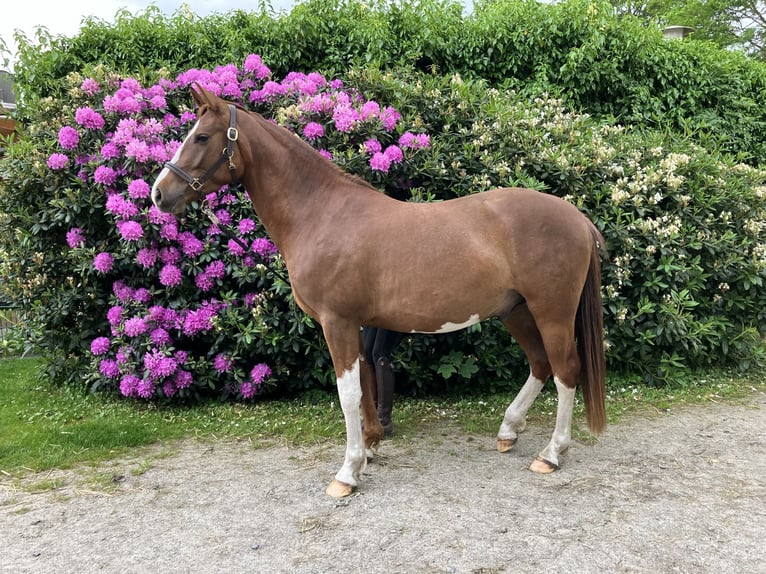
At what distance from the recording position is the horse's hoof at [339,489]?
111 inches

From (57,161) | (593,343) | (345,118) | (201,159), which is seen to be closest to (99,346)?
(57,161)

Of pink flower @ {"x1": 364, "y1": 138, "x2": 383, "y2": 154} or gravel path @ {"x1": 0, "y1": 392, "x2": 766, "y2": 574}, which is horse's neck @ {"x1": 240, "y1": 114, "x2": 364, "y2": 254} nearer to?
pink flower @ {"x1": 364, "y1": 138, "x2": 383, "y2": 154}

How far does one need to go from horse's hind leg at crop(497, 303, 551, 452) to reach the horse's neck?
55.6 inches

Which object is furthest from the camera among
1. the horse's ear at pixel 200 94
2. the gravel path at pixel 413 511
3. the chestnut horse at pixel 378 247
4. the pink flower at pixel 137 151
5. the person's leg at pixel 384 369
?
the pink flower at pixel 137 151

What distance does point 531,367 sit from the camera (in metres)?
3.36

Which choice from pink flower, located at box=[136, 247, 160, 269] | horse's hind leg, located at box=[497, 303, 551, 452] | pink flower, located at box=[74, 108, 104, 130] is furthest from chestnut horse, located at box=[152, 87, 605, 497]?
pink flower, located at box=[74, 108, 104, 130]

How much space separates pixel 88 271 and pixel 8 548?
2.52m

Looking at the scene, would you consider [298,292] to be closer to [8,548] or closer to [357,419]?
[357,419]

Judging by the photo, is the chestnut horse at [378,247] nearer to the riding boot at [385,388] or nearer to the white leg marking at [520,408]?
the white leg marking at [520,408]

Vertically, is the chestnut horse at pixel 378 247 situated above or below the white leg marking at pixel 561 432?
above

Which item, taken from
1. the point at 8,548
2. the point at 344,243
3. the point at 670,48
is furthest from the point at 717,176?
the point at 8,548

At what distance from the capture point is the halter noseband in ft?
8.71

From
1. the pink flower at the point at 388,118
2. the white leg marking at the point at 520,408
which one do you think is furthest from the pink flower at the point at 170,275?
the white leg marking at the point at 520,408

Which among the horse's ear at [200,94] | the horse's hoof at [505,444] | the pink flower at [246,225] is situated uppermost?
the horse's ear at [200,94]
